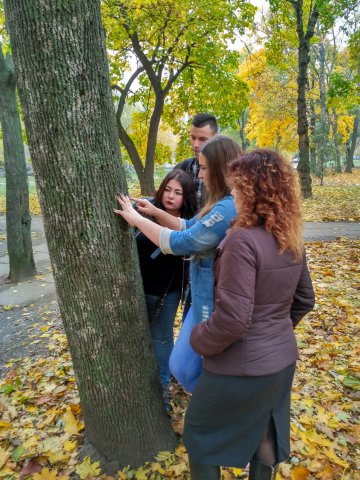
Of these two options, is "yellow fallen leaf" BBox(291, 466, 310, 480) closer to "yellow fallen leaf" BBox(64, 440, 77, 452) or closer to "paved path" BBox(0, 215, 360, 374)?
"yellow fallen leaf" BBox(64, 440, 77, 452)

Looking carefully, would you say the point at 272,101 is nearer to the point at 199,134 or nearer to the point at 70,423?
the point at 199,134

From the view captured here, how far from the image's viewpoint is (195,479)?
1850 mm

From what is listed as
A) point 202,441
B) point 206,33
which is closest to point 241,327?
point 202,441

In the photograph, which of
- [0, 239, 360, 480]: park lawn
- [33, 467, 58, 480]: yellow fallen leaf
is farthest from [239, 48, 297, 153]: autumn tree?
[33, 467, 58, 480]: yellow fallen leaf

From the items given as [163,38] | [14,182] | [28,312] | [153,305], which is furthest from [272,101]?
[153,305]

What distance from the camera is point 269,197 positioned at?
5.06 ft

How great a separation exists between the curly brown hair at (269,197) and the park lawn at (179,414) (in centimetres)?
161

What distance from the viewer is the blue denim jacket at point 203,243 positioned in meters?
1.87

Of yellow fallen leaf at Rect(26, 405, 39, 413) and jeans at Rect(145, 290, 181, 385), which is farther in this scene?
yellow fallen leaf at Rect(26, 405, 39, 413)

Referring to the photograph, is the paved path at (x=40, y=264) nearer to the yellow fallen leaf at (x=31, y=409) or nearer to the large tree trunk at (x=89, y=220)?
the yellow fallen leaf at (x=31, y=409)

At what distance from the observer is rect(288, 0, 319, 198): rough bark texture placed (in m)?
12.4

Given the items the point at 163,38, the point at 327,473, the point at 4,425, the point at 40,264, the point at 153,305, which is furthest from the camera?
the point at 163,38

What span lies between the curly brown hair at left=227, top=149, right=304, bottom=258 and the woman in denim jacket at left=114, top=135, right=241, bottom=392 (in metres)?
0.28

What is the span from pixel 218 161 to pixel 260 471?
1614 mm
